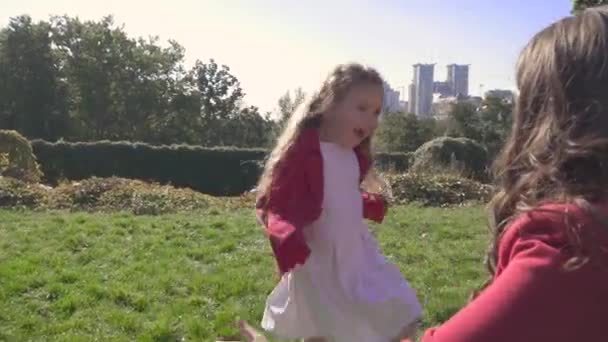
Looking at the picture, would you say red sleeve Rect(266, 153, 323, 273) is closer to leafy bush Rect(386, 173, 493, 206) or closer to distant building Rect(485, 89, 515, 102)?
distant building Rect(485, 89, 515, 102)

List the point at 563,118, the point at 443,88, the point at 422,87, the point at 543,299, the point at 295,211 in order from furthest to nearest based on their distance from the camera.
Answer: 1. the point at 422,87
2. the point at 443,88
3. the point at 295,211
4. the point at 563,118
5. the point at 543,299

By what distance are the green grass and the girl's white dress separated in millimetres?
1704

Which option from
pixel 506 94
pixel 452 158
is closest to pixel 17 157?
pixel 452 158

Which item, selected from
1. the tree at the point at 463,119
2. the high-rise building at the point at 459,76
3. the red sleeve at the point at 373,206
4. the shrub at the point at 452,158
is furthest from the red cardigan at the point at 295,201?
the high-rise building at the point at 459,76

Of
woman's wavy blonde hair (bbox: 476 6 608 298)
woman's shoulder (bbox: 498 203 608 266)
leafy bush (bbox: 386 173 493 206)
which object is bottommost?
leafy bush (bbox: 386 173 493 206)

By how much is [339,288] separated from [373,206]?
1.72 ft

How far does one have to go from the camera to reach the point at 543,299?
0.94m

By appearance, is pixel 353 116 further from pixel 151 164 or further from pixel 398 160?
pixel 151 164

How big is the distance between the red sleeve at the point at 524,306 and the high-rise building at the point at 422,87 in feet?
353

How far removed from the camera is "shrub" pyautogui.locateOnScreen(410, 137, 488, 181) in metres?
19.7

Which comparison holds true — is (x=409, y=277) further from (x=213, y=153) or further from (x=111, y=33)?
(x=111, y=33)

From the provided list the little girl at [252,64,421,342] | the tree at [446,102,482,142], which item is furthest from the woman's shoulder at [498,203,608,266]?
the tree at [446,102,482,142]

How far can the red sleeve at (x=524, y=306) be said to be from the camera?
944 mm

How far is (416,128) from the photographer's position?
46719 mm
